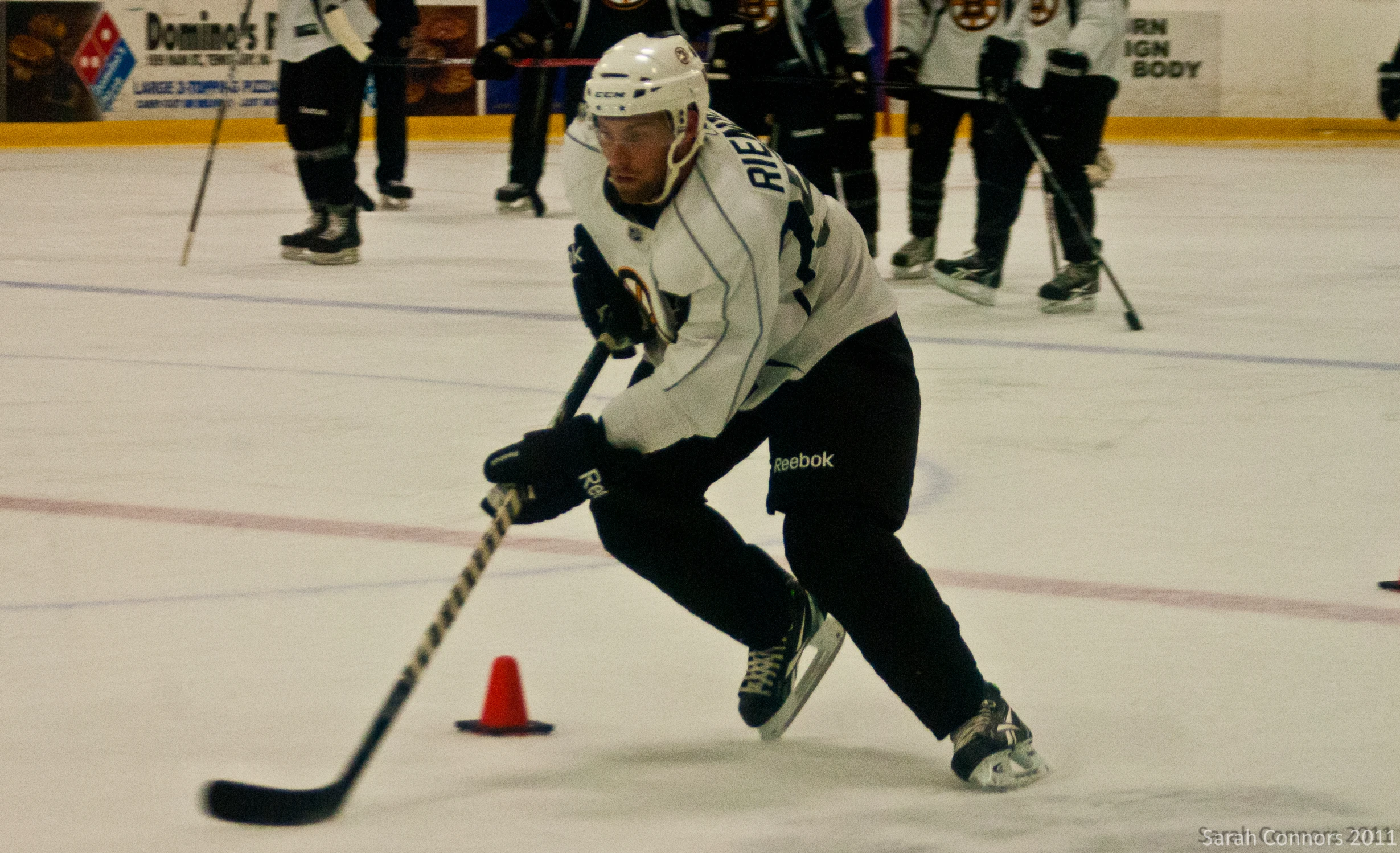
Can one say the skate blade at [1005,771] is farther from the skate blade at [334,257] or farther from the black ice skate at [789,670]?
the skate blade at [334,257]

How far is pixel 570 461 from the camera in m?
2.16

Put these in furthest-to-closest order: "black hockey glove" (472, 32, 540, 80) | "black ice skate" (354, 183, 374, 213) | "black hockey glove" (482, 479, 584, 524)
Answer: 1. "black ice skate" (354, 183, 374, 213)
2. "black hockey glove" (472, 32, 540, 80)
3. "black hockey glove" (482, 479, 584, 524)

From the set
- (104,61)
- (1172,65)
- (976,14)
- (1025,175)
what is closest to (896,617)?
(1025,175)

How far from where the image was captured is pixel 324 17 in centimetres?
617

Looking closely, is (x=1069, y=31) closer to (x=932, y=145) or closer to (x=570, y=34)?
(x=932, y=145)

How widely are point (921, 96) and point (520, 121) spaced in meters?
2.32

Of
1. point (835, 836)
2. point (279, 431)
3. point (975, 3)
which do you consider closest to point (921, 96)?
point (975, 3)

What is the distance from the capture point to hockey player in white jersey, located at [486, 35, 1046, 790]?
6.93 feet

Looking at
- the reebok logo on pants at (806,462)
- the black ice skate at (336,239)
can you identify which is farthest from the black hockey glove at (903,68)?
the reebok logo on pants at (806,462)

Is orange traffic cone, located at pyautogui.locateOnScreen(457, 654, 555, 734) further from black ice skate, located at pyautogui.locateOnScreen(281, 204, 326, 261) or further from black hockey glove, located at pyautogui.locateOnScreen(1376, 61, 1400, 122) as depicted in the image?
black hockey glove, located at pyautogui.locateOnScreen(1376, 61, 1400, 122)

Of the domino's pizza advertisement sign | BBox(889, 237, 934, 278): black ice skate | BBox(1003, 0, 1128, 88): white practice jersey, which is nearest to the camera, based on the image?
BBox(1003, 0, 1128, 88): white practice jersey

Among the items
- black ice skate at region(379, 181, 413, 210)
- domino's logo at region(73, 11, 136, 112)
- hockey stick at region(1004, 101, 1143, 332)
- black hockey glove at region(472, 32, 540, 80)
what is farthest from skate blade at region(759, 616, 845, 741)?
domino's logo at region(73, 11, 136, 112)

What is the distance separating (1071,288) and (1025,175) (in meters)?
0.47

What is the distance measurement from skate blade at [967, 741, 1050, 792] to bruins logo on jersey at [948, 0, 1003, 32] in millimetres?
4712
